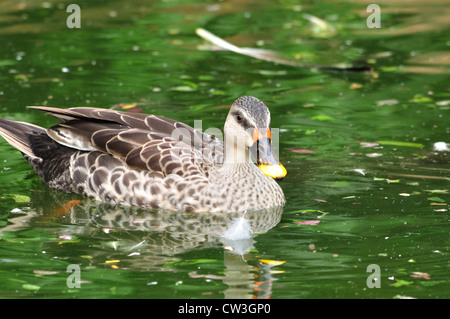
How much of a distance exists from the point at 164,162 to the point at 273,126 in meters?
2.91

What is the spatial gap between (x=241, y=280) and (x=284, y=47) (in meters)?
8.88

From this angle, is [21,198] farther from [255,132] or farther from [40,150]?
[255,132]

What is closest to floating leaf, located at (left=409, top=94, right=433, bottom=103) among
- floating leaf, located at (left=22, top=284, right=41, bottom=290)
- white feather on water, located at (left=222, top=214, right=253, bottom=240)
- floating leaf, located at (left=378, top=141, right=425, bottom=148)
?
floating leaf, located at (left=378, top=141, right=425, bottom=148)

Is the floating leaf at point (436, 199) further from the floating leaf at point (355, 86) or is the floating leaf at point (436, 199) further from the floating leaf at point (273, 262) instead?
the floating leaf at point (355, 86)

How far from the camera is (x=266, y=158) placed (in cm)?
945

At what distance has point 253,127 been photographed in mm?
9586

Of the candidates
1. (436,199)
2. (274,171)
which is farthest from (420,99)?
(274,171)

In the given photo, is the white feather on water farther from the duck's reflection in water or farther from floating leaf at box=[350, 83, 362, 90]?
floating leaf at box=[350, 83, 362, 90]

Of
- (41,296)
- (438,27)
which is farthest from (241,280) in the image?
(438,27)

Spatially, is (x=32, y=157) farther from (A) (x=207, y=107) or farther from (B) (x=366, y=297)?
(B) (x=366, y=297)

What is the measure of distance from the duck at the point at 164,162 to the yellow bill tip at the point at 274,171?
0.4 inches

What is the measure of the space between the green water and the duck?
0.22 meters

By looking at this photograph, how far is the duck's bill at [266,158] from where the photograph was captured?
9.33 meters

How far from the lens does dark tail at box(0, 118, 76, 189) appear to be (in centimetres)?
1061
